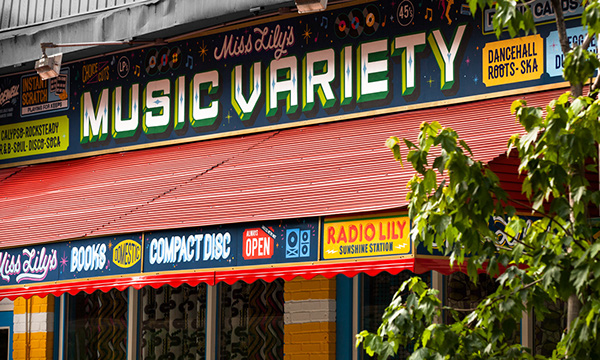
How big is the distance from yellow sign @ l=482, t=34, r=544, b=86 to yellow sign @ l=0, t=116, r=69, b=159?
5.78m

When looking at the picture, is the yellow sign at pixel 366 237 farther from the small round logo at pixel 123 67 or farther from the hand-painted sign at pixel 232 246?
the small round logo at pixel 123 67

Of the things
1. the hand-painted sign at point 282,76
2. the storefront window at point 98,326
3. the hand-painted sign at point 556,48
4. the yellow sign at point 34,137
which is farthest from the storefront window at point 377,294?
the yellow sign at point 34,137

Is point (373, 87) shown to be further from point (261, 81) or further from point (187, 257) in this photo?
point (187, 257)

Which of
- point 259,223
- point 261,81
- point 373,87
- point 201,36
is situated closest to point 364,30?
point 373,87

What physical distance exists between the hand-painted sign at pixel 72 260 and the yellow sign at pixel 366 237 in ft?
6.42

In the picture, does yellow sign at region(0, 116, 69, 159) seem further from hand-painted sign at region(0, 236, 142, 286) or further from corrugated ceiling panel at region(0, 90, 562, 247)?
hand-painted sign at region(0, 236, 142, 286)

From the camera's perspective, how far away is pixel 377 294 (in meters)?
9.67

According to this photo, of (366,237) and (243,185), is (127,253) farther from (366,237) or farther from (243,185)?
(366,237)

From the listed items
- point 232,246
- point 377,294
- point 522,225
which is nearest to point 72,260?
point 232,246

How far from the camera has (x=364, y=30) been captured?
10.1 metres

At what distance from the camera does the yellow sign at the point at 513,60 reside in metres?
8.85

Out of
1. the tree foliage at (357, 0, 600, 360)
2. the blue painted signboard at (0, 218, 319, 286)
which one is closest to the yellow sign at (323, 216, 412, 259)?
the blue painted signboard at (0, 218, 319, 286)

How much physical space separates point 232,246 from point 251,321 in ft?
9.05

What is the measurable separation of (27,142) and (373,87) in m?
5.32
